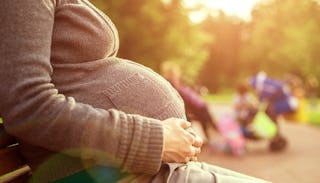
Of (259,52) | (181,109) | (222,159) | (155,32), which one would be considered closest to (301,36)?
(259,52)

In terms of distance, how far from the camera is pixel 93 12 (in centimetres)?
171

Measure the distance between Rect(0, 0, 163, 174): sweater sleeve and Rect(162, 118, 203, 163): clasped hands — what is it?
6 cm

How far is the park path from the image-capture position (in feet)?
26.6

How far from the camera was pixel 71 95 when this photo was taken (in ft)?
5.24

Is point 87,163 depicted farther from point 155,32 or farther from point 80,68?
point 155,32

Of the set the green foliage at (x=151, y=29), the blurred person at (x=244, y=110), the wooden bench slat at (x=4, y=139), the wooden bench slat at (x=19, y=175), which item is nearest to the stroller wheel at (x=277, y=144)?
the blurred person at (x=244, y=110)

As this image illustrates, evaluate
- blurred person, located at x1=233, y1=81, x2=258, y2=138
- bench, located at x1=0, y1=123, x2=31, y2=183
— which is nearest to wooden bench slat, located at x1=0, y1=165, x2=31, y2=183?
bench, located at x1=0, y1=123, x2=31, y2=183

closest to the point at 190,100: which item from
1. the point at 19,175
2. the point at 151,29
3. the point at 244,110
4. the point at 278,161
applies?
the point at 278,161

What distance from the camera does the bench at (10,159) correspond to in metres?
1.66

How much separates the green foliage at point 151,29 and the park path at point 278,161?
4.58m

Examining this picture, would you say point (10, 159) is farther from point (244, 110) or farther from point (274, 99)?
point (274, 99)

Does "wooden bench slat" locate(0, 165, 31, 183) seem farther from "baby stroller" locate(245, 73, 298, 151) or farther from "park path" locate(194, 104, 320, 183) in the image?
"baby stroller" locate(245, 73, 298, 151)

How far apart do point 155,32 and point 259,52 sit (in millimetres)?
39471

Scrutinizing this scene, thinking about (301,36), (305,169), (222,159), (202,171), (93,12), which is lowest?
(222,159)
